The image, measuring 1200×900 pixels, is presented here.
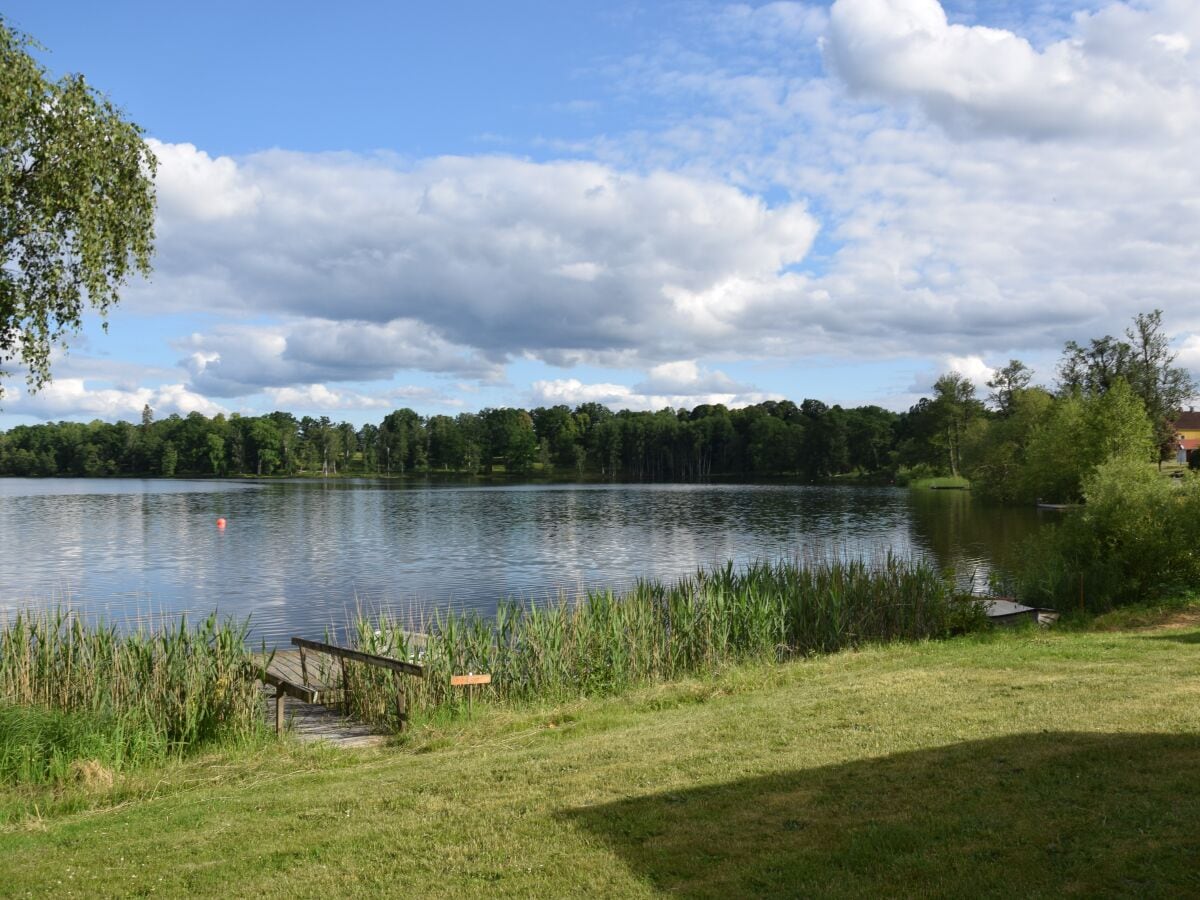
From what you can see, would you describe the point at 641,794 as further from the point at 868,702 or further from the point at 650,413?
the point at 650,413

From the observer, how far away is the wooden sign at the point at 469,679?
11.4 m

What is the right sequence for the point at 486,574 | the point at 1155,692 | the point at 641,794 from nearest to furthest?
1. the point at 641,794
2. the point at 1155,692
3. the point at 486,574

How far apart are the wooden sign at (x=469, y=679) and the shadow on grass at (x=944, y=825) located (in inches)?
206

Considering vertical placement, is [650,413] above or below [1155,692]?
above

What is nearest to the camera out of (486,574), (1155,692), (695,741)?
(695,741)

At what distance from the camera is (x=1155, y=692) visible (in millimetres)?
9094

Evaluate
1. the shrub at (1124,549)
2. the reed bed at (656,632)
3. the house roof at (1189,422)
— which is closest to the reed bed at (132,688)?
the reed bed at (656,632)

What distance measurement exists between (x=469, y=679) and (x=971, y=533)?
38.9 meters

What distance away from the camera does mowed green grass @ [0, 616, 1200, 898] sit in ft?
16.9

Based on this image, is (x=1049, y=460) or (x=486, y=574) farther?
(x=1049, y=460)

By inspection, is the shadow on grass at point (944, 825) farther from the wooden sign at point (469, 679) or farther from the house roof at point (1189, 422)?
the house roof at point (1189, 422)

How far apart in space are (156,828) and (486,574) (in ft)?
77.7

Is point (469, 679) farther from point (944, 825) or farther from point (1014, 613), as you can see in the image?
point (1014, 613)

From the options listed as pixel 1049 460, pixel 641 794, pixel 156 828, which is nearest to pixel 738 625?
pixel 641 794
